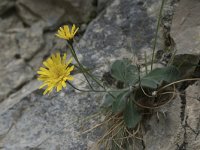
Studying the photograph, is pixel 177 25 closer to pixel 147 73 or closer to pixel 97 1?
pixel 147 73

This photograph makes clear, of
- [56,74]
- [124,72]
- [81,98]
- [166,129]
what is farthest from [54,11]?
[166,129]

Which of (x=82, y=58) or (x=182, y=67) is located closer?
(x=182, y=67)

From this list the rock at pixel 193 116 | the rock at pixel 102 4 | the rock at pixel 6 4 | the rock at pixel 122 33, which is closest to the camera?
the rock at pixel 193 116

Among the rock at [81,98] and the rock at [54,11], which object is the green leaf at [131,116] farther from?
the rock at [54,11]

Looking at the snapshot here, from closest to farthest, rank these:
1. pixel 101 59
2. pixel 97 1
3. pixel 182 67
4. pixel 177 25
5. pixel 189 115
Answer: pixel 189 115 → pixel 182 67 → pixel 177 25 → pixel 101 59 → pixel 97 1

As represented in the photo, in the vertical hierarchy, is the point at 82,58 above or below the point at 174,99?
above

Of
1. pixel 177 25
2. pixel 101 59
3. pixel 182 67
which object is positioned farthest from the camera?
pixel 101 59

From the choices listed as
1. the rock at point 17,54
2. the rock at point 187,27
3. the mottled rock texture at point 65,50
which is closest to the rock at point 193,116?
the mottled rock texture at point 65,50

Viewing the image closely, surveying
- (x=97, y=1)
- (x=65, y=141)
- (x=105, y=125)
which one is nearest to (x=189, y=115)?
(x=105, y=125)
